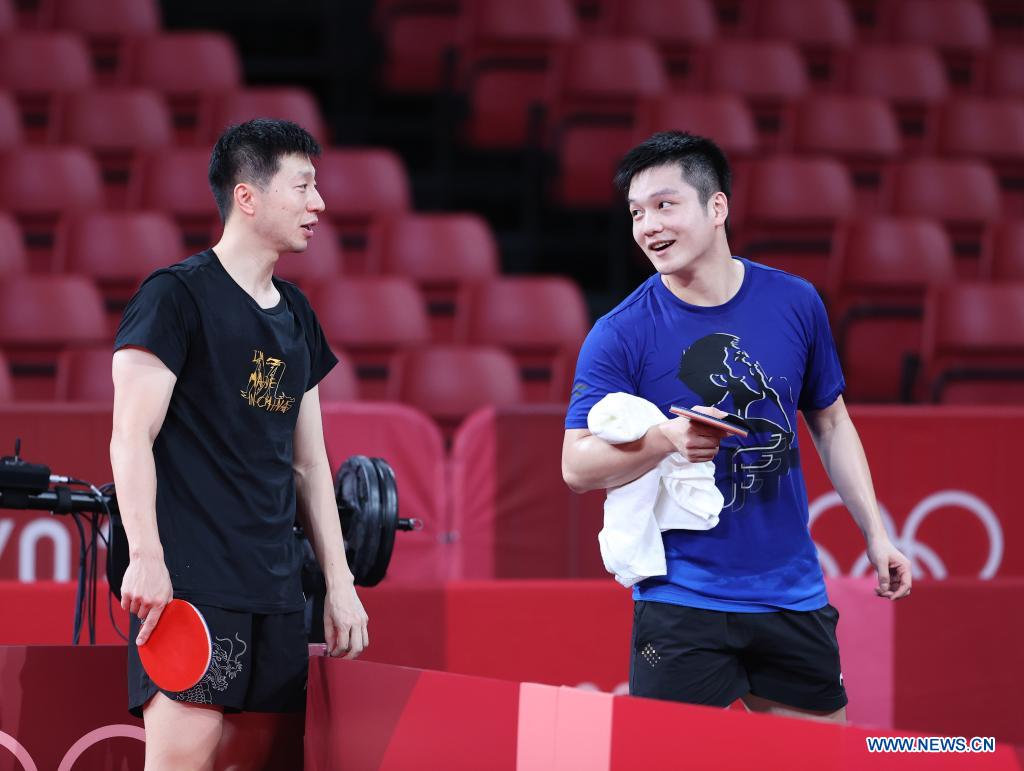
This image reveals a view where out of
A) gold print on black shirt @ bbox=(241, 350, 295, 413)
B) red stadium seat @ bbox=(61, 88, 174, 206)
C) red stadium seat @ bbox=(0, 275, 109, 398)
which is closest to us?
gold print on black shirt @ bbox=(241, 350, 295, 413)

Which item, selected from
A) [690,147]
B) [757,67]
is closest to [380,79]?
[757,67]

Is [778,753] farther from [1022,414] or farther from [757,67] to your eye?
[757,67]

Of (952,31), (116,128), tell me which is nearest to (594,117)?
(116,128)

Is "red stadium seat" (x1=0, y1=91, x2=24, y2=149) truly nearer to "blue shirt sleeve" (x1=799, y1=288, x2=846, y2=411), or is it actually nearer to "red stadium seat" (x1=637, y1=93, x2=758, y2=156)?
"red stadium seat" (x1=637, y1=93, x2=758, y2=156)

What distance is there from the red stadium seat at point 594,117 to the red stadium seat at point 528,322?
128 centimetres

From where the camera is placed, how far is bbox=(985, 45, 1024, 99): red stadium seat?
9.32m

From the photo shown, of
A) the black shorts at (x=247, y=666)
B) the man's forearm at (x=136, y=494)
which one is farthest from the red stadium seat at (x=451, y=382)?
the man's forearm at (x=136, y=494)

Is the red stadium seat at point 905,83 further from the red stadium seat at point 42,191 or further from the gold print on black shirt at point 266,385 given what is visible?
the gold print on black shirt at point 266,385

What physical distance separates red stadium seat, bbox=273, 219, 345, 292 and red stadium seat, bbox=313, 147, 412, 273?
287 mm

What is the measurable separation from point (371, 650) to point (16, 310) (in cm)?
292

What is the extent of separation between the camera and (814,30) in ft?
30.8

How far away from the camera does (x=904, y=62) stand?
906cm

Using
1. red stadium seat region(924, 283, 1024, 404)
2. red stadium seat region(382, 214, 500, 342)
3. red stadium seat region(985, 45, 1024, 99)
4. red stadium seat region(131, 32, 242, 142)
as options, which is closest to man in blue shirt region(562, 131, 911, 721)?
red stadium seat region(924, 283, 1024, 404)

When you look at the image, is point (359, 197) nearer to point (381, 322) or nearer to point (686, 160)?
point (381, 322)
